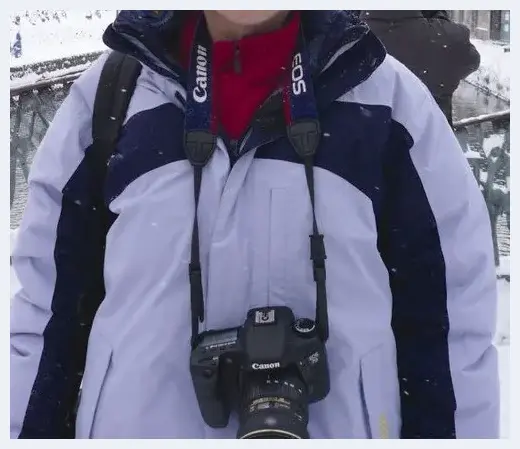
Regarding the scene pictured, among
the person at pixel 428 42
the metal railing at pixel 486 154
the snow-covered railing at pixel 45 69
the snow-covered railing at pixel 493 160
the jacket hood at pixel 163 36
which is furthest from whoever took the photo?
the snow-covered railing at pixel 493 160

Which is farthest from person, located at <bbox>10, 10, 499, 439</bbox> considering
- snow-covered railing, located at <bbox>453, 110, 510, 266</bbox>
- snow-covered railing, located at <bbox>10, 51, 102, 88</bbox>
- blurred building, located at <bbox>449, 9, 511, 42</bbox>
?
snow-covered railing, located at <bbox>453, 110, 510, 266</bbox>

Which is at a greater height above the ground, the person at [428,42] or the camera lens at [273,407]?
the person at [428,42]

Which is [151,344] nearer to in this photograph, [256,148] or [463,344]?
[256,148]

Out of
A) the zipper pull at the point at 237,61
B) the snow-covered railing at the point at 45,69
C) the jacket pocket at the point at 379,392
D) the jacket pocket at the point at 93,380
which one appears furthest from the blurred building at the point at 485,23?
the snow-covered railing at the point at 45,69

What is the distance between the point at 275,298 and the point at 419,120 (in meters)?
0.33

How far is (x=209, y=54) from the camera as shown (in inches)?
33.1

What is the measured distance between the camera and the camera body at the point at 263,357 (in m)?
0.75

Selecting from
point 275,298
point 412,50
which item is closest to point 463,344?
point 275,298

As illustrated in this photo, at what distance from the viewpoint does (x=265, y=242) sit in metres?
0.77

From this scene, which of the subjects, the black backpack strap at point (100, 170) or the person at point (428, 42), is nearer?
the black backpack strap at point (100, 170)

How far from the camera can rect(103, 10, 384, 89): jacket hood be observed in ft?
2.63

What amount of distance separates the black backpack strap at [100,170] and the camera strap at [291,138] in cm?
11

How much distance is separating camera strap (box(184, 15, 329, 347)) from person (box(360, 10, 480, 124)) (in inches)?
34.7

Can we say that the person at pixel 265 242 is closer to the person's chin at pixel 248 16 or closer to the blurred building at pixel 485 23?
the person's chin at pixel 248 16
